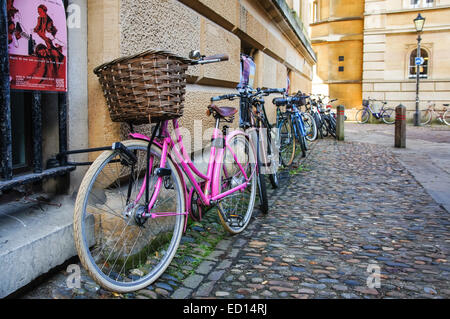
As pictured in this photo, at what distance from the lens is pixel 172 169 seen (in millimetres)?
2535

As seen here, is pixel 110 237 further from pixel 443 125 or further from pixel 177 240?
pixel 443 125

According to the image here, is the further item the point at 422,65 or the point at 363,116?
the point at 363,116

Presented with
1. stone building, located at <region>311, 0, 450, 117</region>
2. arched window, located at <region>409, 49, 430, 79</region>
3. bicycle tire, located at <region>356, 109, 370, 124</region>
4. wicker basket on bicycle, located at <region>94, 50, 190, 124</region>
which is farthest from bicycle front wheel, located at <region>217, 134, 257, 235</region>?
arched window, located at <region>409, 49, 430, 79</region>

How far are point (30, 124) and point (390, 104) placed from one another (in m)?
21.7

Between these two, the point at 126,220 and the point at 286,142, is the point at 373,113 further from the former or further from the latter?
the point at 126,220

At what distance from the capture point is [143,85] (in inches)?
84.0

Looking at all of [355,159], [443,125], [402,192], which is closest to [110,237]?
[402,192]

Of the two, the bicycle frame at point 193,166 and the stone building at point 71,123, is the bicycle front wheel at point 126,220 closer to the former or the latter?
the bicycle frame at point 193,166

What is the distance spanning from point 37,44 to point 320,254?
220 cm

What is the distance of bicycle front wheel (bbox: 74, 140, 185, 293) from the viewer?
7.12 ft

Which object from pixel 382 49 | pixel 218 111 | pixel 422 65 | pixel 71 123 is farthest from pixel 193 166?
pixel 382 49

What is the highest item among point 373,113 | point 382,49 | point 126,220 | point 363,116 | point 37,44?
point 382,49
